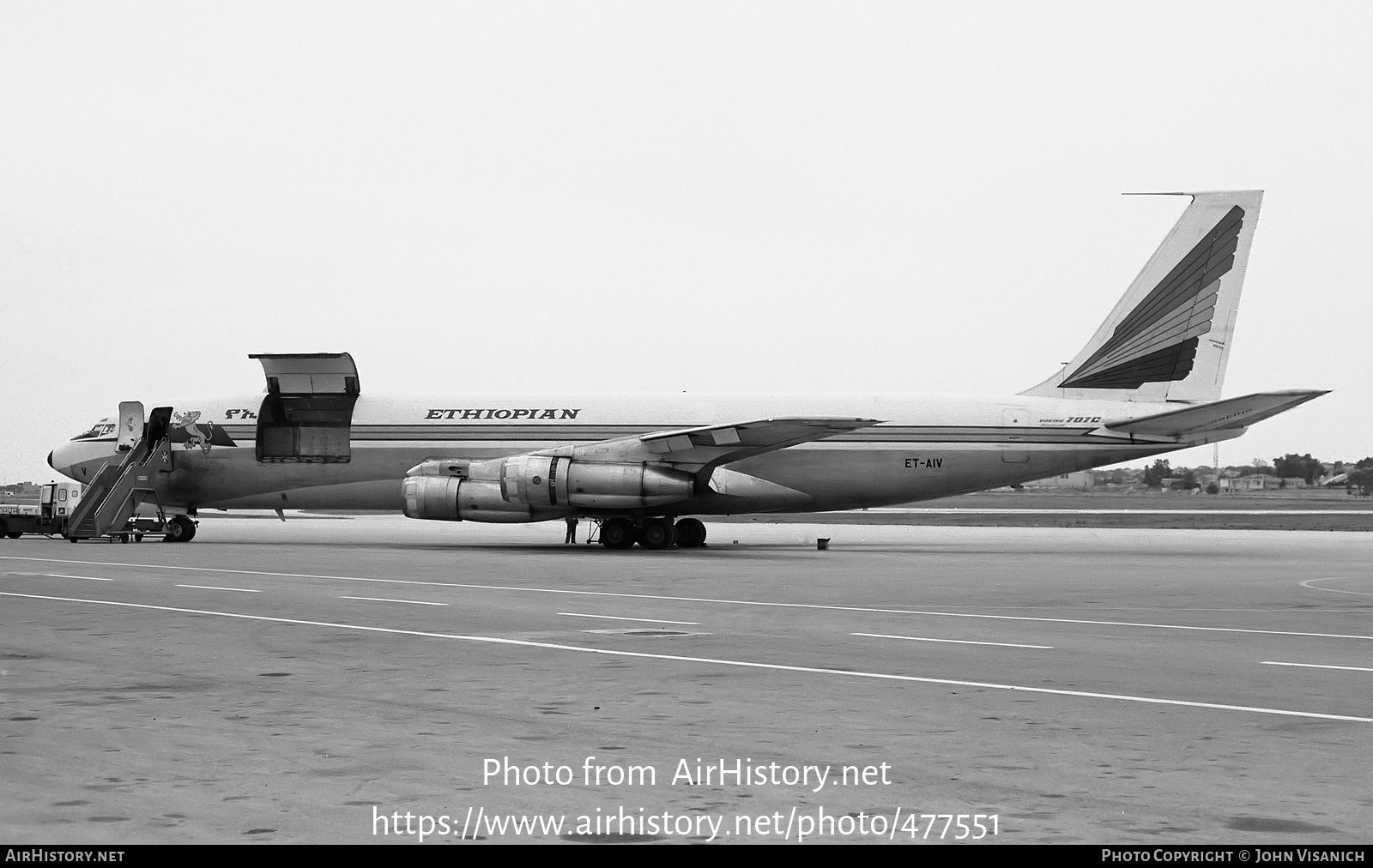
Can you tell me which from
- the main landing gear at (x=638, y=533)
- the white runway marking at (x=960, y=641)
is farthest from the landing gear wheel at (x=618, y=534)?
the white runway marking at (x=960, y=641)

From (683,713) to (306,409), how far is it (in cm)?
3087

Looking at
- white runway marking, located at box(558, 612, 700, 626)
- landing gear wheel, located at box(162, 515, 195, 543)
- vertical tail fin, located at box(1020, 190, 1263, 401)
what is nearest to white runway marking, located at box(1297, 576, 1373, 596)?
white runway marking, located at box(558, 612, 700, 626)

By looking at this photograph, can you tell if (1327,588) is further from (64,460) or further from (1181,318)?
(64,460)

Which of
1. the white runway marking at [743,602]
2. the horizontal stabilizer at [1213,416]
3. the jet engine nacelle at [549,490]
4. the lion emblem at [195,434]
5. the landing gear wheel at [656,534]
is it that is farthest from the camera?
the lion emblem at [195,434]

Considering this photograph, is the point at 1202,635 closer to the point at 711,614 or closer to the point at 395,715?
the point at 711,614

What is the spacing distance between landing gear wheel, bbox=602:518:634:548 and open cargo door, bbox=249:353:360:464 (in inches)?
313

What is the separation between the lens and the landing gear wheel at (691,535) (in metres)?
35.8

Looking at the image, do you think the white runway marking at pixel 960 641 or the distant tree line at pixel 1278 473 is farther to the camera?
the distant tree line at pixel 1278 473

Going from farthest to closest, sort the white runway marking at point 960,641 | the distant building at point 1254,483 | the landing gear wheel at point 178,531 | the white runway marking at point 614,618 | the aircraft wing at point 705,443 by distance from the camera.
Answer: the distant building at point 1254,483 → the landing gear wheel at point 178,531 → the aircraft wing at point 705,443 → the white runway marking at point 614,618 → the white runway marking at point 960,641

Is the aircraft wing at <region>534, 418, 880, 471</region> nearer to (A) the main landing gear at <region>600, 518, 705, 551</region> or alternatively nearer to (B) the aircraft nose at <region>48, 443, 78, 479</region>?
(A) the main landing gear at <region>600, 518, 705, 551</region>

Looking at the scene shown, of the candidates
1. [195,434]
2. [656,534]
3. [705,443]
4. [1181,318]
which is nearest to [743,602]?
Result: [705,443]

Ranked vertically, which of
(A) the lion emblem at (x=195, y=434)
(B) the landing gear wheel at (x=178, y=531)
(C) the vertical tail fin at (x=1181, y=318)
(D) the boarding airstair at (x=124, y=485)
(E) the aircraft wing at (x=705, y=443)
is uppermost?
(C) the vertical tail fin at (x=1181, y=318)

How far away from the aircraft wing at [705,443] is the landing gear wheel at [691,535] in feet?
7.00

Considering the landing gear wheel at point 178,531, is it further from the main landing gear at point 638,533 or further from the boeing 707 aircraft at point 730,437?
the main landing gear at point 638,533
